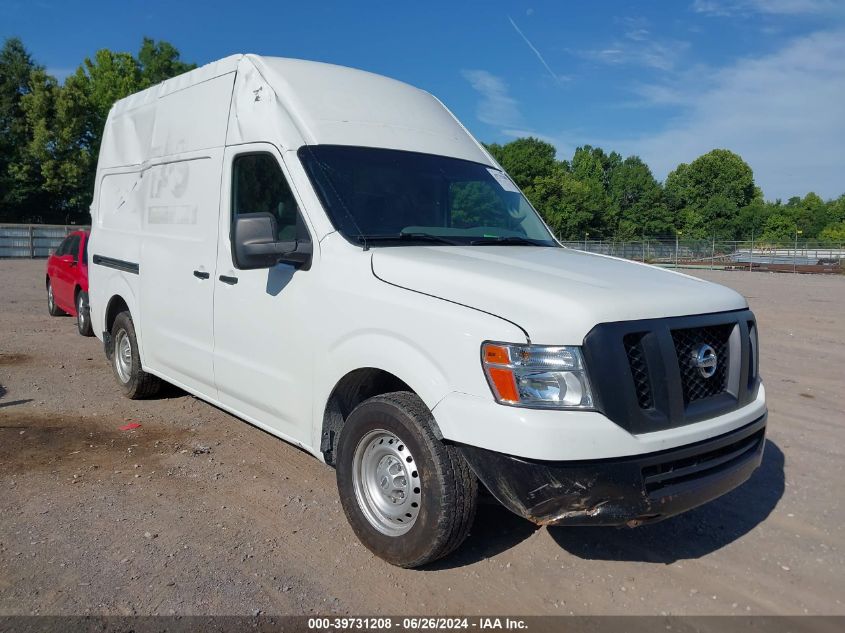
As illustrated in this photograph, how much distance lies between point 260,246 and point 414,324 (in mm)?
1101

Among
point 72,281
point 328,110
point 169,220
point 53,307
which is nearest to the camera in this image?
point 328,110

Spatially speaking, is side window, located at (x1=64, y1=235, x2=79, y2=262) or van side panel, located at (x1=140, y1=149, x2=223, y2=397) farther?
side window, located at (x1=64, y1=235, x2=79, y2=262)

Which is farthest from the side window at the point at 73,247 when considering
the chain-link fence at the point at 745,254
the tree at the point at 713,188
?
the tree at the point at 713,188

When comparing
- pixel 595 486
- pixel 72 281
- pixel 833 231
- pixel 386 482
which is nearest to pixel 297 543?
pixel 386 482

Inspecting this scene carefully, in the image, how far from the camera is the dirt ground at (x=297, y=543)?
10.6 feet

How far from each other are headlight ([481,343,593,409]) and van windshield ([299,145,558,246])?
1274 mm

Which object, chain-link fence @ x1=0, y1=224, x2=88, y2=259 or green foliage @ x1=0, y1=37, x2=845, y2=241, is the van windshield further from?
chain-link fence @ x1=0, y1=224, x2=88, y2=259

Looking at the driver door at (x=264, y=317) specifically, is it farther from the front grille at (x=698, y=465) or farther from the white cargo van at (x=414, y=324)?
the front grille at (x=698, y=465)

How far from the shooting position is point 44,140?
148 feet

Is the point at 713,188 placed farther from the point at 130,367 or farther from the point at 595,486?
the point at 595,486

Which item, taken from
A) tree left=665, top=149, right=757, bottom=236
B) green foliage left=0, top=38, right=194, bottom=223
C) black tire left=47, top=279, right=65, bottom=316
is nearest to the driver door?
black tire left=47, top=279, right=65, bottom=316

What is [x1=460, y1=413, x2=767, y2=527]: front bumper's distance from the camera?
286 centimetres

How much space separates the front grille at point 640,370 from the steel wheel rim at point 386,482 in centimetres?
113

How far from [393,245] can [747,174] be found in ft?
329
